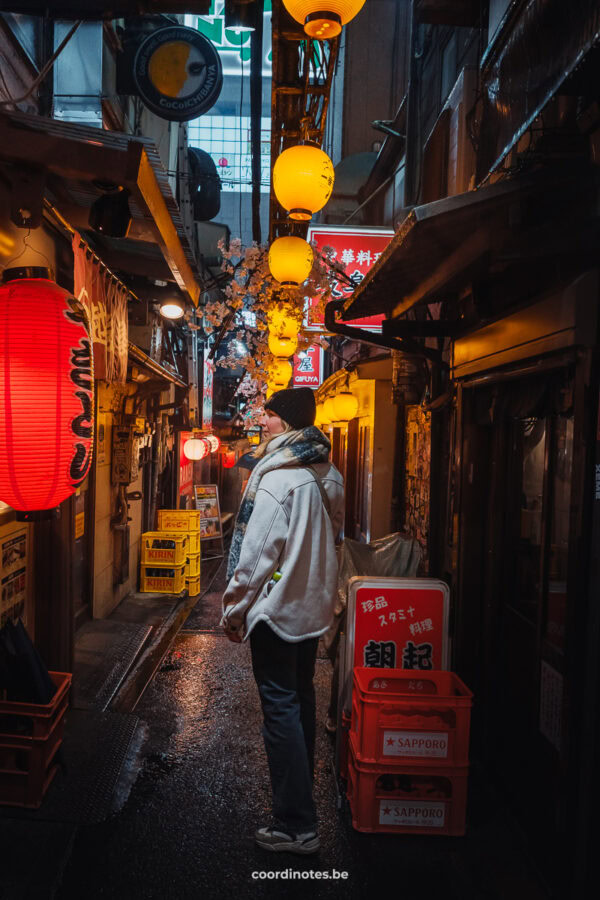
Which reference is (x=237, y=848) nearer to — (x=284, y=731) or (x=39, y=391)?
(x=284, y=731)

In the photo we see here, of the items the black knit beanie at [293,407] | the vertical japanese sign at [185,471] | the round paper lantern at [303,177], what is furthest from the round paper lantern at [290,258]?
the vertical japanese sign at [185,471]

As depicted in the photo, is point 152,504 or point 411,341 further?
point 152,504

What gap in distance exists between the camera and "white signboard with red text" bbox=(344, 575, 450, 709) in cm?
562

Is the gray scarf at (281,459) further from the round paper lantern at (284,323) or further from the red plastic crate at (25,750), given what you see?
the round paper lantern at (284,323)

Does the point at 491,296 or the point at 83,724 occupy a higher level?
the point at 491,296


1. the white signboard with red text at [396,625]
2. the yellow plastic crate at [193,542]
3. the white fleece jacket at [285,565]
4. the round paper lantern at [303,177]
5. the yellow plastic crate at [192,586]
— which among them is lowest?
the yellow plastic crate at [192,586]

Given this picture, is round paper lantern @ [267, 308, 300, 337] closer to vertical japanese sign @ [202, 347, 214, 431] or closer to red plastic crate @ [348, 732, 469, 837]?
red plastic crate @ [348, 732, 469, 837]

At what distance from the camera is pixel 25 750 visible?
505 centimetres

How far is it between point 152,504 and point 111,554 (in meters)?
4.35

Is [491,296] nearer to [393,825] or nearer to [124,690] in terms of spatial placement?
[393,825]

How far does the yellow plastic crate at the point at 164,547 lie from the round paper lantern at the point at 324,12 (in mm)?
10798

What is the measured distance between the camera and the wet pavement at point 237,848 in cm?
428

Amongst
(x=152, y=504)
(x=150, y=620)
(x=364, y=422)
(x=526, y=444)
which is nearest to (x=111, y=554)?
(x=150, y=620)

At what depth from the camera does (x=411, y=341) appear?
7723mm
